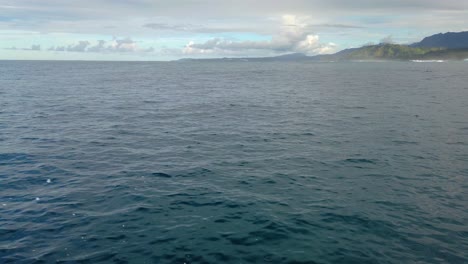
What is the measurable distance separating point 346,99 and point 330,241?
61994 mm

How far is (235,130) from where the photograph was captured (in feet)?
152

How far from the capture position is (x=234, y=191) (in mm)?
26078

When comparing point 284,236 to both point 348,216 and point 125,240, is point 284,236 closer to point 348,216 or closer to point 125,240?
point 348,216

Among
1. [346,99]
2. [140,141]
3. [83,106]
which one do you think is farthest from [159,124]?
[346,99]

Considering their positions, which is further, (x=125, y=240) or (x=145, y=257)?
(x=125, y=240)

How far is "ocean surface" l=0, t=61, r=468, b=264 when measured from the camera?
1855 centimetres

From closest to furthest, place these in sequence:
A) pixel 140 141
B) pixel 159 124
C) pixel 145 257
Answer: pixel 145 257 → pixel 140 141 → pixel 159 124

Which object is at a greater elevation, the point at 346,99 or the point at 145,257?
the point at 346,99

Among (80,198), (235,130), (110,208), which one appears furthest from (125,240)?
(235,130)

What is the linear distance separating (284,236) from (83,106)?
57369 millimetres

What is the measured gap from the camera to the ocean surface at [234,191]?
60.8 ft

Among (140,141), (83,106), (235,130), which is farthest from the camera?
(83,106)

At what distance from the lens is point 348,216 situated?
21953 mm

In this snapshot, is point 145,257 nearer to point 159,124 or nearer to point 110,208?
point 110,208
